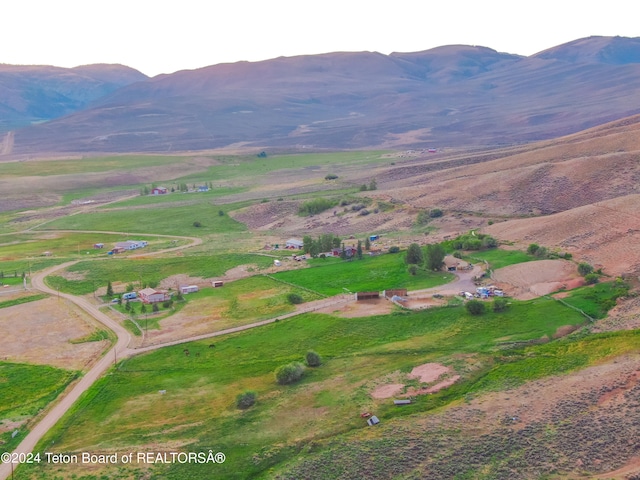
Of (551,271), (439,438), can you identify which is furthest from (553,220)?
(439,438)

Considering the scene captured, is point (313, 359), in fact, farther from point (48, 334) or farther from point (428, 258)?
point (48, 334)

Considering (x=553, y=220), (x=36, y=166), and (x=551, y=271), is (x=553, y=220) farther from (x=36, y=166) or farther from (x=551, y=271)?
(x=36, y=166)

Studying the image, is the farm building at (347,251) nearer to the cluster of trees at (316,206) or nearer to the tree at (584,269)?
the tree at (584,269)

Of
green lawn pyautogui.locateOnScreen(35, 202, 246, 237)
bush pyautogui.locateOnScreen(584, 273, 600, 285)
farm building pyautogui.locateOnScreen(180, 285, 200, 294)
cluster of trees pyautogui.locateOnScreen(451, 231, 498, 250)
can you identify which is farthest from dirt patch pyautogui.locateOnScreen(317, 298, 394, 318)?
green lawn pyautogui.locateOnScreen(35, 202, 246, 237)

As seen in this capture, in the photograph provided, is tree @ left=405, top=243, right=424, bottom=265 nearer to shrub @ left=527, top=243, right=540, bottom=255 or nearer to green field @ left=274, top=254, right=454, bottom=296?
green field @ left=274, top=254, right=454, bottom=296

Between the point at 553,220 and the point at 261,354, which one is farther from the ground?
the point at 553,220
